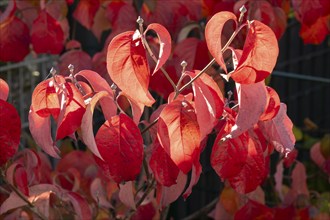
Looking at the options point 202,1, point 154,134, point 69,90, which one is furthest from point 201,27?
point 69,90

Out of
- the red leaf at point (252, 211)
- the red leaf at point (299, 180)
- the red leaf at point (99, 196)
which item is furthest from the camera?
the red leaf at point (299, 180)

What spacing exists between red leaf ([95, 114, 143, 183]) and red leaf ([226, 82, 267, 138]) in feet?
0.57

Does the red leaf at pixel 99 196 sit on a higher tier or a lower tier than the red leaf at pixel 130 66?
lower

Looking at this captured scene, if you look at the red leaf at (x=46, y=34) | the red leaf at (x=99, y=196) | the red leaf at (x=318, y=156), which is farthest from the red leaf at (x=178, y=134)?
the red leaf at (x=318, y=156)

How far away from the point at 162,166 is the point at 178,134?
90 mm

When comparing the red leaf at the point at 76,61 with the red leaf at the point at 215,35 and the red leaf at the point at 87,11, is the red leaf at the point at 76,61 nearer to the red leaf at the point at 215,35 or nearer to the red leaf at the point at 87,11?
the red leaf at the point at 87,11

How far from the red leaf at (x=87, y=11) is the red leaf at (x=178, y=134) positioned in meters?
1.16

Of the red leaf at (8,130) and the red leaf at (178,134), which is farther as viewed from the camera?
the red leaf at (8,130)

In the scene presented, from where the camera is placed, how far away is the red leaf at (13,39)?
239cm

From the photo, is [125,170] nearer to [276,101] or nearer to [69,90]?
[69,90]

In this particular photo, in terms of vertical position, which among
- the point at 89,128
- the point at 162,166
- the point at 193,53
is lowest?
the point at 193,53

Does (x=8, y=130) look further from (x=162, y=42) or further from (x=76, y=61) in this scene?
(x=76, y=61)

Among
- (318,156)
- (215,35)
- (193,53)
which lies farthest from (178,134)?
(318,156)

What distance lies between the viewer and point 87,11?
8.56 feet
